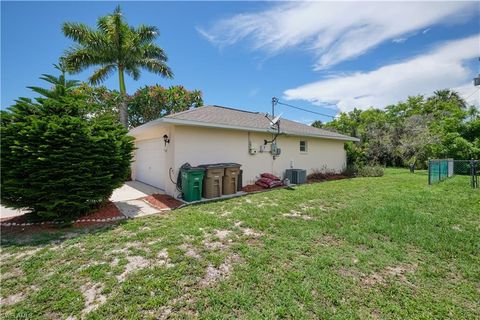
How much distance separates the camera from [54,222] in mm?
5109

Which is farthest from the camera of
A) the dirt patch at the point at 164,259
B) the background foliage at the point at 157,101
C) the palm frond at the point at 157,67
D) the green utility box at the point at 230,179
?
the background foliage at the point at 157,101

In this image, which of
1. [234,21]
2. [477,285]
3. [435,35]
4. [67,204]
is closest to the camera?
[477,285]

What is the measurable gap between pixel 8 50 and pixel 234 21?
A: 7798 millimetres

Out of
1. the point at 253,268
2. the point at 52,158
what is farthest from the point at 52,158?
the point at 253,268

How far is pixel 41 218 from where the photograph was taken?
521 centimetres

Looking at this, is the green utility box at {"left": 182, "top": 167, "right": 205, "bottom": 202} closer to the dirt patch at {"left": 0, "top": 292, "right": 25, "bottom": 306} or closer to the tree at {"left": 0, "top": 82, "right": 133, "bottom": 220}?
the tree at {"left": 0, "top": 82, "right": 133, "bottom": 220}

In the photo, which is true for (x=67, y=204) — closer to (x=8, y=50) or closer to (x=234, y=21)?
(x=8, y=50)

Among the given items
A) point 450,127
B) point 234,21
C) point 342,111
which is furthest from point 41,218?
point 342,111

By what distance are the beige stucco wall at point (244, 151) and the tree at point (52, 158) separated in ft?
8.81

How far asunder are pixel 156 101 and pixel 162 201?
47.2 feet

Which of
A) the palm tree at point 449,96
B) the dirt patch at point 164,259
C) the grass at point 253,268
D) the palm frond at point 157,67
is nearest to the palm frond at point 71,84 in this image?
the grass at point 253,268

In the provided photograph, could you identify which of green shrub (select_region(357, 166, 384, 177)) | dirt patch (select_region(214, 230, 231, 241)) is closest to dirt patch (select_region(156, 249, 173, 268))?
dirt patch (select_region(214, 230, 231, 241))

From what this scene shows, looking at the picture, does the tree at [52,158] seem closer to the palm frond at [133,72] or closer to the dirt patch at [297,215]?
the dirt patch at [297,215]

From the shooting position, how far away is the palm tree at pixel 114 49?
1394 cm
